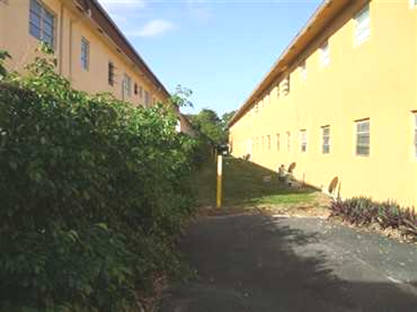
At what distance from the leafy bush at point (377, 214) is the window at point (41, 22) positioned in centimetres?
743

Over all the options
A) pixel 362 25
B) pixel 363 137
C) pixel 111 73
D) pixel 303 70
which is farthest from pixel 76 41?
pixel 303 70

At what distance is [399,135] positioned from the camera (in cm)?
1267

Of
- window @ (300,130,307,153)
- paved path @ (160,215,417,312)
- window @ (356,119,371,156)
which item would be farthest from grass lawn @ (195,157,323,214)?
paved path @ (160,215,417,312)

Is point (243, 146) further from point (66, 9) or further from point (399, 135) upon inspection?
point (399, 135)

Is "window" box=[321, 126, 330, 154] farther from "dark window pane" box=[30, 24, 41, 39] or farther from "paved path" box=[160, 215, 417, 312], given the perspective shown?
"dark window pane" box=[30, 24, 41, 39]

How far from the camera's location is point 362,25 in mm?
15836

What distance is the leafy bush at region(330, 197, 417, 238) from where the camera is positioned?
1130 centimetres

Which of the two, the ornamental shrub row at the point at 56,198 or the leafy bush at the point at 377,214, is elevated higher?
the ornamental shrub row at the point at 56,198

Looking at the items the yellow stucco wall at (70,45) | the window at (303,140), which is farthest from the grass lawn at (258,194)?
the yellow stucco wall at (70,45)

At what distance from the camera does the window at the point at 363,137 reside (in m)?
15.0

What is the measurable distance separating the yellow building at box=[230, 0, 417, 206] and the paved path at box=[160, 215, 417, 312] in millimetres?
2195

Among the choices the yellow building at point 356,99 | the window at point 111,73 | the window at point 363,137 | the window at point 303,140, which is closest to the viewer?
the yellow building at point 356,99

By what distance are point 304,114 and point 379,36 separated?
9.16m

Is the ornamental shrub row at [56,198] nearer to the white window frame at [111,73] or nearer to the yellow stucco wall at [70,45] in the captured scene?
the yellow stucco wall at [70,45]
